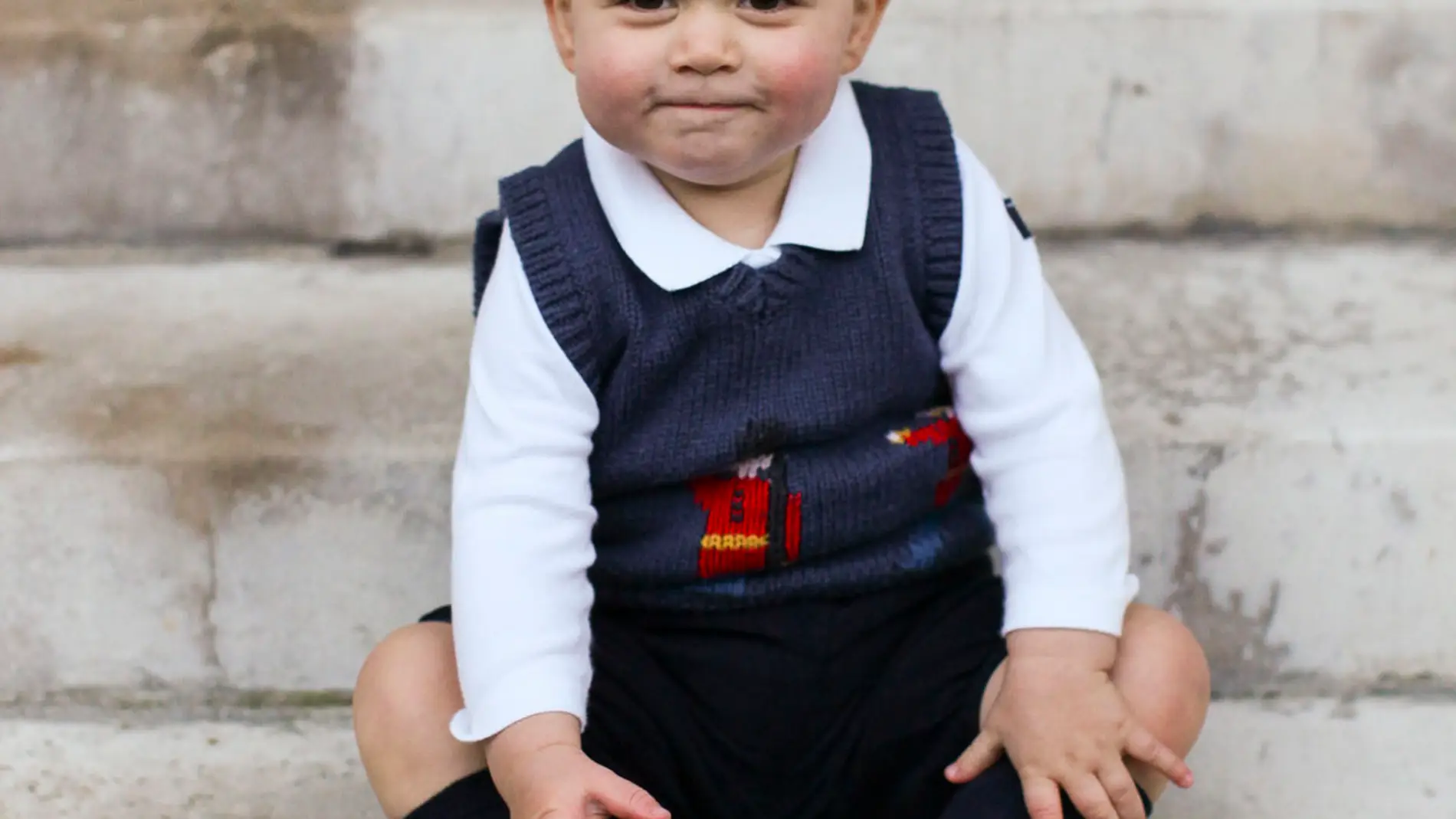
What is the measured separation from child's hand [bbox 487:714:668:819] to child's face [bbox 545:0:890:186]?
340mm

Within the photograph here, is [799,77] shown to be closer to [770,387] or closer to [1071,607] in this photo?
[770,387]

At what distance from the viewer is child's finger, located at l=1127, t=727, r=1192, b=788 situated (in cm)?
86

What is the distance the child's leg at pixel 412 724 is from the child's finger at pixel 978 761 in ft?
0.92

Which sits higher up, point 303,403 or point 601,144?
point 601,144

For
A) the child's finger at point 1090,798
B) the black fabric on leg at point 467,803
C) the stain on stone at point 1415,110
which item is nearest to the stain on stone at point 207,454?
the black fabric on leg at point 467,803

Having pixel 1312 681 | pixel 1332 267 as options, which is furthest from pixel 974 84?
pixel 1312 681

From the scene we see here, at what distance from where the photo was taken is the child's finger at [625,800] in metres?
0.82

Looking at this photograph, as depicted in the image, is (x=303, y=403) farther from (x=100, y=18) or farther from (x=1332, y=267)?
(x=1332, y=267)

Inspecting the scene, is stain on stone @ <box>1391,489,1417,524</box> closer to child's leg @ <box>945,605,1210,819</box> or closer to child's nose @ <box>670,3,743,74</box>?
child's leg @ <box>945,605,1210,819</box>

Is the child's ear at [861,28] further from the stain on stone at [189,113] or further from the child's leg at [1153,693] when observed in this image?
the stain on stone at [189,113]

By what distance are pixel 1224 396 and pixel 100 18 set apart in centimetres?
113

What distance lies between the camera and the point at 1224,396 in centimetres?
117

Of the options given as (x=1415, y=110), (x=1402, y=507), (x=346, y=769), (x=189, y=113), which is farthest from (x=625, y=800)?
(x=1415, y=110)

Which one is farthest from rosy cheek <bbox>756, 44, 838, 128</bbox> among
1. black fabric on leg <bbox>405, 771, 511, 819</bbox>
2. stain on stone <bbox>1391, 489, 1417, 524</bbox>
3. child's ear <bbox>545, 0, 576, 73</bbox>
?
stain on stone <bbox>1391, 489, 1417, 524</bbox>
